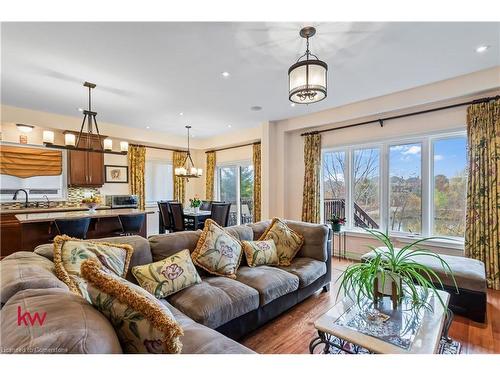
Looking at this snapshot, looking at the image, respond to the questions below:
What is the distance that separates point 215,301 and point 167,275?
17.5 inches

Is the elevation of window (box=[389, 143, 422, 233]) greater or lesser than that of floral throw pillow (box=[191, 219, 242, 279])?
greater

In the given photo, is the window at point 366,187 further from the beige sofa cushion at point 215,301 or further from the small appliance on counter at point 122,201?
the small appliance on counter at point 122,201

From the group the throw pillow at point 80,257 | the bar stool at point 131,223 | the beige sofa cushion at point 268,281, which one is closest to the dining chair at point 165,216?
the bar stool at point 131,223

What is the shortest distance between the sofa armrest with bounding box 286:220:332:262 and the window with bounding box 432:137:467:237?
6.71ft

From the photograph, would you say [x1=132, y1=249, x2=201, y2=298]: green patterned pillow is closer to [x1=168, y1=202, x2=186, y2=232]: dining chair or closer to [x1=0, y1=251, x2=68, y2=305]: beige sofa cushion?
[x1=0, y1=251, x2=68, y2=305]: beige sofa cushion

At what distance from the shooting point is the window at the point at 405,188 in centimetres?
395

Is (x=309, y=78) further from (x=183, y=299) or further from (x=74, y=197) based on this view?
(x=74, y=197)

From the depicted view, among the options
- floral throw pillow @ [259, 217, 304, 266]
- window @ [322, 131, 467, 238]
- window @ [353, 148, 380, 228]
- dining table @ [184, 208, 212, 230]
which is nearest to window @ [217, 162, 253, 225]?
dining table @ [184, 208, 212, 230]

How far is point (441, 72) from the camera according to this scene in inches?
126

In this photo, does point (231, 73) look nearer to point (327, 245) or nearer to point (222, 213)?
point (327, 245)

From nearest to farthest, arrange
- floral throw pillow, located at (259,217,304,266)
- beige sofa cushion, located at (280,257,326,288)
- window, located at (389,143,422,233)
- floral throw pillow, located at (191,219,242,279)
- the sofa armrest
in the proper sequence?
floral throw pillow, located at (191,219,242,279)
beige sofa cushion, located at (280,257,326,288)
floral throw pillow, located at (259,217,304,266)
the sofa armrest
window, located at (389,143,422,233)

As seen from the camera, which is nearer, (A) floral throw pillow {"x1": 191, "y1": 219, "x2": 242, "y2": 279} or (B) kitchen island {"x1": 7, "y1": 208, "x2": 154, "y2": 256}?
(A) floral throw pillow {"x1": 191, "y1": 219, "x2": 242, "y2": 279}

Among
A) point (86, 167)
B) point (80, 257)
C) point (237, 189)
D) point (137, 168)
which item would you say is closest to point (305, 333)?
point (80, 257)

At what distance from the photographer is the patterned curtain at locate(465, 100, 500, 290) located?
312cm
